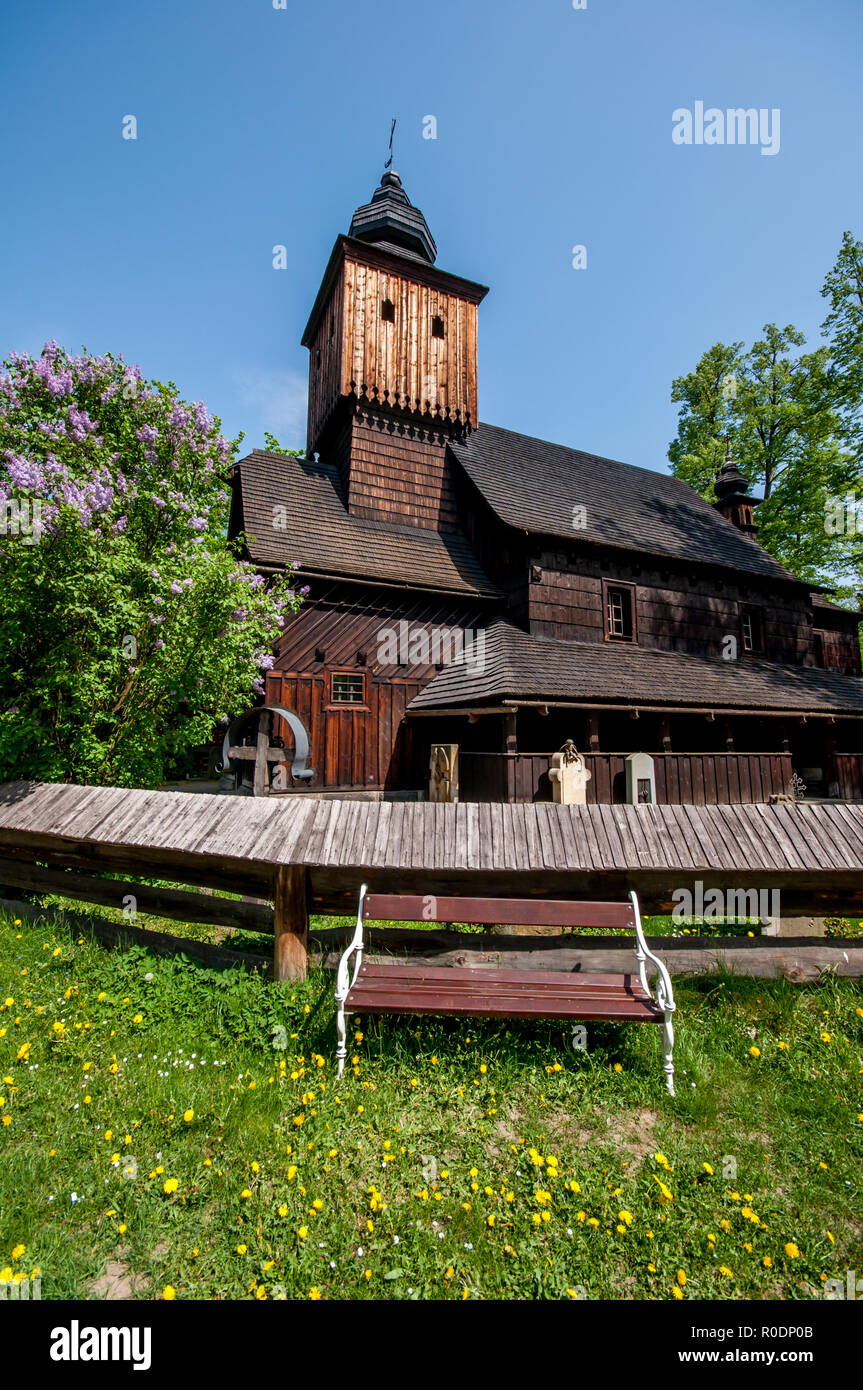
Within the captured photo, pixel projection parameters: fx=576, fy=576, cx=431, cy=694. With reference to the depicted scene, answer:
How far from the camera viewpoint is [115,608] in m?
6.63

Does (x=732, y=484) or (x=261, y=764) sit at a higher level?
(x=732, y=484)

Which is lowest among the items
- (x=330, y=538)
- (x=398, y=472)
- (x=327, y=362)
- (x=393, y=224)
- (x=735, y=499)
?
(x=330, y=538)

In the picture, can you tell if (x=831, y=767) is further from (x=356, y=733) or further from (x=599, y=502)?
(x=356, y=733)

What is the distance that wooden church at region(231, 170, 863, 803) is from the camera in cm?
1273

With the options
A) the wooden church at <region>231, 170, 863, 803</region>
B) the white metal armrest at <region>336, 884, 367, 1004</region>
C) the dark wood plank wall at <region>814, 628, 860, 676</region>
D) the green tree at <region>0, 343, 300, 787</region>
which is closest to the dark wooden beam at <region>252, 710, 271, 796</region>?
the green tree at <region>0, 343, 300, 787</region>

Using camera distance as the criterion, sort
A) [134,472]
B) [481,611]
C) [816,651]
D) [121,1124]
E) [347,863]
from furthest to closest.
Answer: [816,651]
[481,611]
[134,472]
[347,863]
[121,1124]

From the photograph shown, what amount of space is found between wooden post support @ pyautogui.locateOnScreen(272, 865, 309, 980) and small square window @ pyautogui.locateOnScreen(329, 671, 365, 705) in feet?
30.2

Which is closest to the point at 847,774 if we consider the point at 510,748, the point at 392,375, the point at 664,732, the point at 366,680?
the point at 664,732

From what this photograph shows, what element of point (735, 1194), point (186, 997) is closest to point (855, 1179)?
point (735, 1194)

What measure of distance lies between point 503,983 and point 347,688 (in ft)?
34.1

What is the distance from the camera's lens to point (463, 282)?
18016 mm

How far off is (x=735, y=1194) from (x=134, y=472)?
10.8 meters
